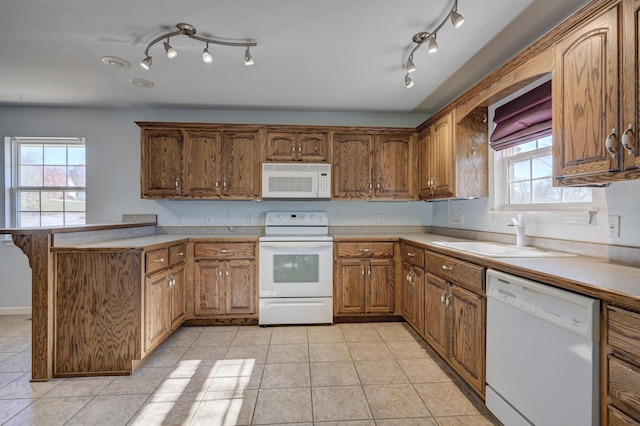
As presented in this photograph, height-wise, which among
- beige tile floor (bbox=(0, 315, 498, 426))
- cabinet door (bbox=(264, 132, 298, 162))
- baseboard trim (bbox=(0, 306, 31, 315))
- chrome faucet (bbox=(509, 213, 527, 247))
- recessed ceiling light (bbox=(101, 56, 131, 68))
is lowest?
beige tile floor (bbox=(0, 315, 498, 426))

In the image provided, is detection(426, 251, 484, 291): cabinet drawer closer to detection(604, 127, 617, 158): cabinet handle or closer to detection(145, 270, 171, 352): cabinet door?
detection(604, 127, 617, 158): cabinet handle

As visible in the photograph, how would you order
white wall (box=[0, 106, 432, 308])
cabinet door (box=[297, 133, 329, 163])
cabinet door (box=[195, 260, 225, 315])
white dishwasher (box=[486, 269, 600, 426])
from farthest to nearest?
white wall (box=[0, 106, 432, 308]) < cabinet door (box=[297, 133, 329, 163]) < cabinet door (box=[195, 260, 225, 315]) < white dishwasher (box=[486, 269, 600, 426])

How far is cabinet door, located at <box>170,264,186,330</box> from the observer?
2.70 m

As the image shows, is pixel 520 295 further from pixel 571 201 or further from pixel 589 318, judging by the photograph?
pixel 571 201

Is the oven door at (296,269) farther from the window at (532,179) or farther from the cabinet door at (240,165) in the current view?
the window at (532,179)

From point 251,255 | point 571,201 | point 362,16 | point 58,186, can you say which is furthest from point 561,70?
point 58,186

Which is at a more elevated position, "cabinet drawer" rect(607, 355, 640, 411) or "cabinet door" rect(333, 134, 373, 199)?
"cabinet door" rect(333, 134, 373, 199)

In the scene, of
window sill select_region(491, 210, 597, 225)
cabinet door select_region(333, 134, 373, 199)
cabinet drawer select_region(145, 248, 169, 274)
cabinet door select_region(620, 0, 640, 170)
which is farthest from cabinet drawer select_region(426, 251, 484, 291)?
cabinet drawer select_region(145, 248, 169, 274)

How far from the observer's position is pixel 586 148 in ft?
4.47

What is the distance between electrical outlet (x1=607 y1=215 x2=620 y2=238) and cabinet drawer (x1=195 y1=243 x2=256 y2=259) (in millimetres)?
2692

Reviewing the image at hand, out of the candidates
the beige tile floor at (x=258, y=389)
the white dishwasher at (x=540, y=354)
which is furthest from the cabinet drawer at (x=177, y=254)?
the white dishwasher at (x=540, y=354)

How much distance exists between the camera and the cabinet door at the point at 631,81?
1146mm

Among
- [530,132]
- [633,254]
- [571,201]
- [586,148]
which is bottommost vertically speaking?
[633,254]

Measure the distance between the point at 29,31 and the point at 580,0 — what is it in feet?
11.4
